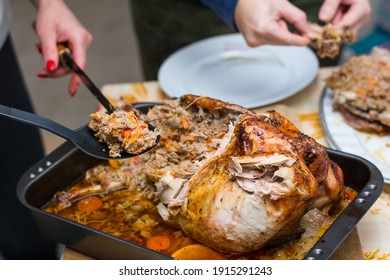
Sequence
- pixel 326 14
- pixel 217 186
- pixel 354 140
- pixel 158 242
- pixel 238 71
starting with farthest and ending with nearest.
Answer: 1. pixel 238 71
2. pixel 326 14
3. pixel 354 140
4. pixel 158 242
5. pixel 217 186

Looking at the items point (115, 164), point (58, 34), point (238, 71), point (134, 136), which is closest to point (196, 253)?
point (134, 136)

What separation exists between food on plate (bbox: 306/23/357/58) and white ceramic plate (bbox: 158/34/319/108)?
21 cm

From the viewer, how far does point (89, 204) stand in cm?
136

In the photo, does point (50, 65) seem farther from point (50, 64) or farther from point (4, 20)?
point (4, 20)

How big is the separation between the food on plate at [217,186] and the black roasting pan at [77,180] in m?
0.05

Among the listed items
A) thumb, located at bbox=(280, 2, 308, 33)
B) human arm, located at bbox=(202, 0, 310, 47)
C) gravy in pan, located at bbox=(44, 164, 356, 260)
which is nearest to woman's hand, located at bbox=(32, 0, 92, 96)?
gravy in pan, located at bbox=(44, 164, 356, 260)

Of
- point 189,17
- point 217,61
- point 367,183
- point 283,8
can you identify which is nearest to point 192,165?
point 367,183

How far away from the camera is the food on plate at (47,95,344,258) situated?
1.04 metres

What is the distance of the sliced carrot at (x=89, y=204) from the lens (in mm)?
1350

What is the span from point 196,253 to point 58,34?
0.90 meters

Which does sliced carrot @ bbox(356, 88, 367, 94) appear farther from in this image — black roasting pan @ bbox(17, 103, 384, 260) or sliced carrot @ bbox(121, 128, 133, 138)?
sliced carrot @ bbox(121, 128, 133, 138)

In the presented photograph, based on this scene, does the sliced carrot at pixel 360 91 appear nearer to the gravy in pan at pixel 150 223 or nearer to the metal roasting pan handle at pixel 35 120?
the gravy in pan at pixel 150 223

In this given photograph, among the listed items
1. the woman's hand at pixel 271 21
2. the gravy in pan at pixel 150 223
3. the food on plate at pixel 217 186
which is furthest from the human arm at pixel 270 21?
the gravy in pan at pixel 150 223
